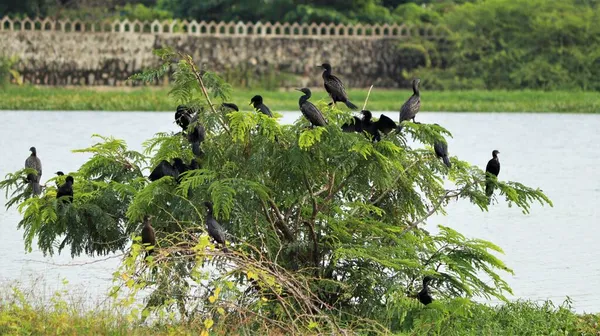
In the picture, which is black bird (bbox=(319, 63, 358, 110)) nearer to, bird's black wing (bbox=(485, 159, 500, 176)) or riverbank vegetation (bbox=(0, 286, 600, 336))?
bird's black wing (bbox=(485, 159, 500, 176))

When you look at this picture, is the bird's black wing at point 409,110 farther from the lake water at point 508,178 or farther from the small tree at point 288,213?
the lake water at point 508,178

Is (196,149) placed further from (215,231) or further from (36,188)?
(36,188)

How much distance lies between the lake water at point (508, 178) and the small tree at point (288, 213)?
714mm

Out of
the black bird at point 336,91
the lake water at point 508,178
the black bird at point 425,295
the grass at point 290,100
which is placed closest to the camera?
the black bird at point 425,295

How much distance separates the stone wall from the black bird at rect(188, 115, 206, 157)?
2227 cm

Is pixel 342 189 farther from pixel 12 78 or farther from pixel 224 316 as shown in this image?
pixel 12 78

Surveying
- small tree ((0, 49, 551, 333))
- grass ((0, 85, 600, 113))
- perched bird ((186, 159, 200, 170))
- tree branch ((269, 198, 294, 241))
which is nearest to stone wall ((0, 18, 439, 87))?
grass ((0, 85, 600, 113))

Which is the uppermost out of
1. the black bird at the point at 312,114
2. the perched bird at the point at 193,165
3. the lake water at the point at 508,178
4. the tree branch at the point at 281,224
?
the black bird at the point at 312,114

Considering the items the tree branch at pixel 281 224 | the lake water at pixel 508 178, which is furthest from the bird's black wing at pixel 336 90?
the lake water at pixel 508 178

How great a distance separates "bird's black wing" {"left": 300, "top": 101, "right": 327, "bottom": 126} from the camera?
902 centimetres

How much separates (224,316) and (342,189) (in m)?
1.78

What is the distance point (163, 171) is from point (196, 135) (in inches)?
13.3

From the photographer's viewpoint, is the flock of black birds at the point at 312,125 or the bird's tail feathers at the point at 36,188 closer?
the flock of black birds at the point at 312,125

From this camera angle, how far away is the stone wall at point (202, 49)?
31438 millimetres
